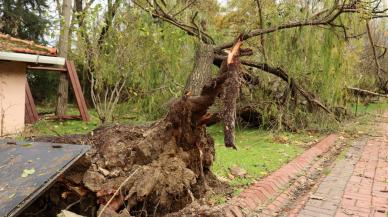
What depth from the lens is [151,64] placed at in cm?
999

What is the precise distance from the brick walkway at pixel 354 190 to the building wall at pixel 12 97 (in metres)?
7.69

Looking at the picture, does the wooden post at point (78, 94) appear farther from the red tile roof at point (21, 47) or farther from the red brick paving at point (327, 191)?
the red brick paving at point (327, 191)

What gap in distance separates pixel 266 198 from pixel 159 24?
6081mm

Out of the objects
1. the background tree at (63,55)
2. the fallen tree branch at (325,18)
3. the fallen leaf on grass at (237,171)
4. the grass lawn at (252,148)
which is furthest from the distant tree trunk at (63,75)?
the fallen leaf on grass at (237,171)

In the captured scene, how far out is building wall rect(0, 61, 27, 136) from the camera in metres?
9.82

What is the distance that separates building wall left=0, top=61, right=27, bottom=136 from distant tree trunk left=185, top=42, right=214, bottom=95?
15.7 feet

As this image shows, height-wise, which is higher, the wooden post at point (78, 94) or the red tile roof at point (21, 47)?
the red tile roof at point (21, 47)

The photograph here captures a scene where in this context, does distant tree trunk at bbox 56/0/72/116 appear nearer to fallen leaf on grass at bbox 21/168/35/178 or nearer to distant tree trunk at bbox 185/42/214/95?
distant tree trunk at bbox 185/42/214/95

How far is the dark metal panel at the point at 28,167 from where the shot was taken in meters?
2.81

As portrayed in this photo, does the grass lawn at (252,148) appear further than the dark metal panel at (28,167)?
Yes

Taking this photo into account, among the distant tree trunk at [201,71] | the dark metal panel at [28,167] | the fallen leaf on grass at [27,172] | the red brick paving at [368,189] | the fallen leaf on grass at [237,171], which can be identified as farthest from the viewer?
the distant tree trunk at [201,71]

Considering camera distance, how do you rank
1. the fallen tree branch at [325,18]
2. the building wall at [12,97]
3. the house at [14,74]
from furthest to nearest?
the building wall at [12,97]
the house at [14,74]
the fallen tree branch at [325,18]

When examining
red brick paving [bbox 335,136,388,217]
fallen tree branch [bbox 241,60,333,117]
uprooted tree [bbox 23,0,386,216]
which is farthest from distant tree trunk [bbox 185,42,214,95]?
red brick paving [bbox 335,136,388,217]

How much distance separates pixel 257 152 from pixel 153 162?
402cm
